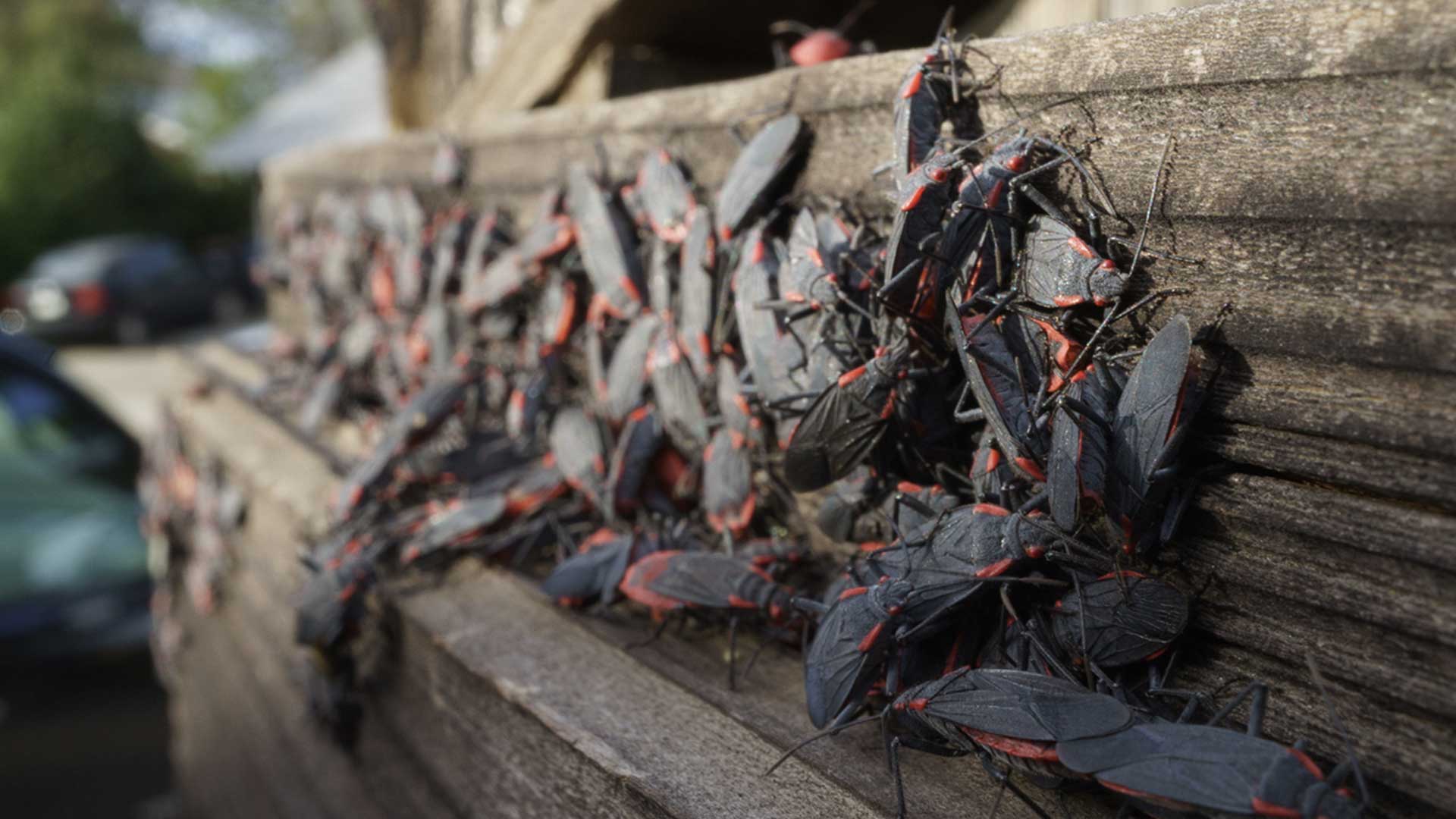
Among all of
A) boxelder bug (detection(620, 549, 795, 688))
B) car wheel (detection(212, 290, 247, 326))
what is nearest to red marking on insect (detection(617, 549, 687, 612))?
boxelder bug (detection(620, 549, 795, 688))

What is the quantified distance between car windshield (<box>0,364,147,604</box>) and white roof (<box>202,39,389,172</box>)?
16.7 meters

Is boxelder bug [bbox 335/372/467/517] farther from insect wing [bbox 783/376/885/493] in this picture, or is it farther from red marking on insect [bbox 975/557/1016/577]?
red marking on insect [bbox 975/557/1016/577]

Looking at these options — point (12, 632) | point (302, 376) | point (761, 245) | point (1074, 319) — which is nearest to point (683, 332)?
point (761, 245)

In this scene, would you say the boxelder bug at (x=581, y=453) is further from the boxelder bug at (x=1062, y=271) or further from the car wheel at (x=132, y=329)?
the car wheel at (x=132, y=329)

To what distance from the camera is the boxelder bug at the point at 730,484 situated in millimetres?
1761

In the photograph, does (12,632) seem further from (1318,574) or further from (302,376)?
(1318,574)

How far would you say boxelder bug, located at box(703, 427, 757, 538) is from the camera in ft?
5.78

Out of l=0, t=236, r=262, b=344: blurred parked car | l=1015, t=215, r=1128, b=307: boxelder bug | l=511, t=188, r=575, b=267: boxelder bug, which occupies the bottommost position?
l=0, t=236, r=262, b=344: blurred parked car

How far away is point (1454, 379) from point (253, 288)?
25527 millimetres

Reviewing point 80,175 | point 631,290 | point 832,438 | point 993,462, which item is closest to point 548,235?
point 631,290

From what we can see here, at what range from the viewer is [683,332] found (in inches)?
75.5

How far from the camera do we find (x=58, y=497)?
17.2 feet

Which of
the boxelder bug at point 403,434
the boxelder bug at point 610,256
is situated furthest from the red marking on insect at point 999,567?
the boxelder bug at point 403,434

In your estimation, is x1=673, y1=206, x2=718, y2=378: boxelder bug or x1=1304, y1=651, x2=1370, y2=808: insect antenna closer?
x1=1304, y1=651, x2=1370, y2=808: insect antenna
